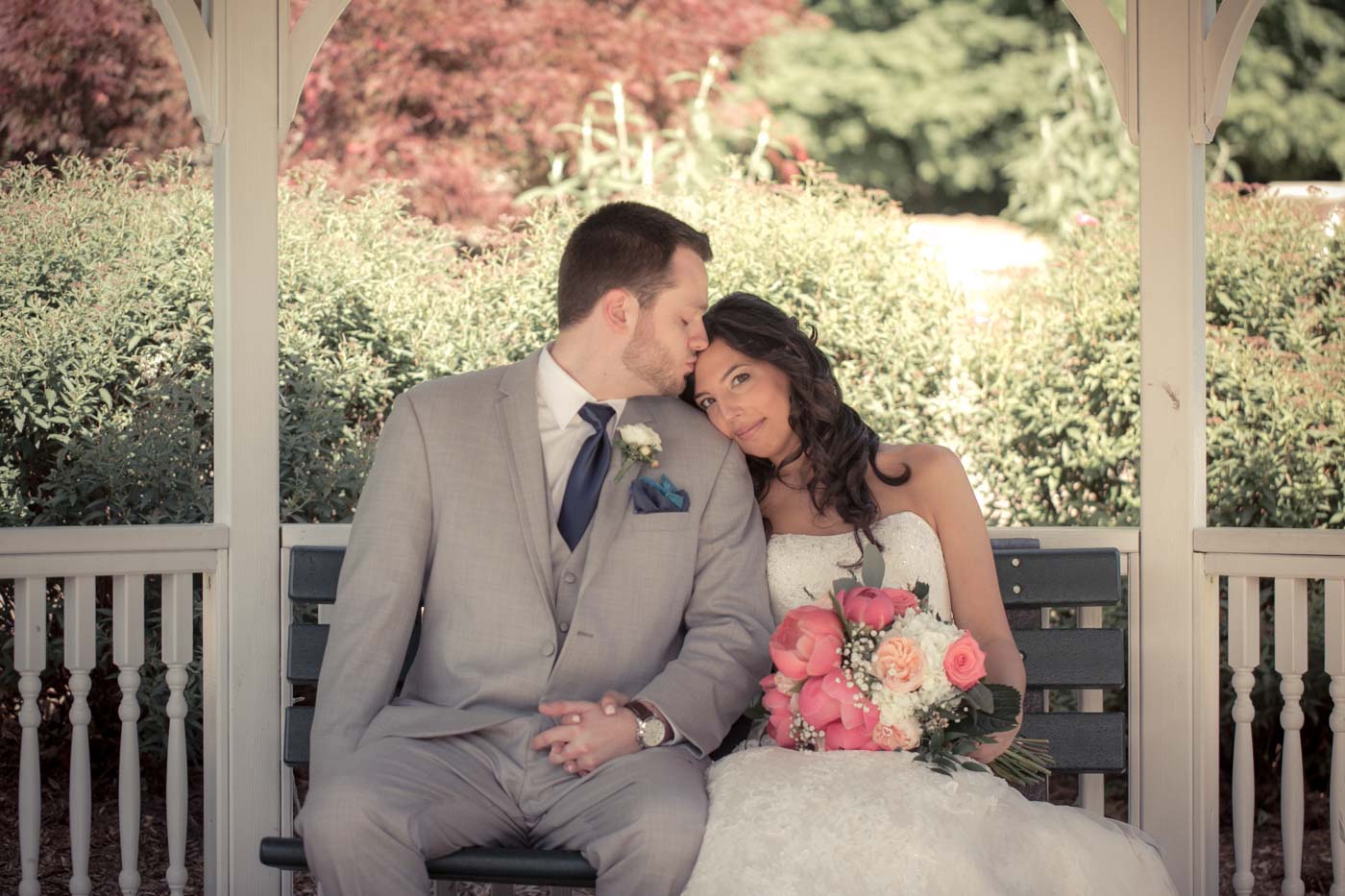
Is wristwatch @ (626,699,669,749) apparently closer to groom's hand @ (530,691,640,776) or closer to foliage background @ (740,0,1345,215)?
groom's hand @ (530,691,640,776)

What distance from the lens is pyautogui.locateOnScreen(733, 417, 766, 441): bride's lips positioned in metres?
3.78

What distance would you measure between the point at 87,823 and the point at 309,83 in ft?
17.5

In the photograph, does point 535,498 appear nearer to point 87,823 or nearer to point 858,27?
point 87,823

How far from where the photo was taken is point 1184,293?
4.08 m

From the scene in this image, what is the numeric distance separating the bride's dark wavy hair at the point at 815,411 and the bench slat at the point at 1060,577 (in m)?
0.40

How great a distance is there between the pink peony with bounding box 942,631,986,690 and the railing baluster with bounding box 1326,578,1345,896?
1377 mm

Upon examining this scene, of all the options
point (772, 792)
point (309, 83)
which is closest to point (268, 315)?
point (772, 792)

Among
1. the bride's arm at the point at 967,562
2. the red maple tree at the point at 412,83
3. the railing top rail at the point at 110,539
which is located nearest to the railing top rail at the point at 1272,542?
the bride's arm at the point at 967,562

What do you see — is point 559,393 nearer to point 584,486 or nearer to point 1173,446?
point 584,486

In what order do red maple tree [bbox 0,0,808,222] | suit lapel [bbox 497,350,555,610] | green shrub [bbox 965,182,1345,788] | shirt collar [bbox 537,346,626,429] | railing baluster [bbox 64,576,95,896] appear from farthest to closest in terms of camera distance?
red maple tree [bbox 0,0,808,222]
green shrub [bbox 965,182,1345,788]
railing baluster [bbox 64,576,95,896]
shirt collar [bbox 537,346,626,429]
suit lapel [bbox 497,350,555,610]

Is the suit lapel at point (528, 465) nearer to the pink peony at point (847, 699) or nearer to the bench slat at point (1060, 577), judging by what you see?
the pink peony at point (847, 699)

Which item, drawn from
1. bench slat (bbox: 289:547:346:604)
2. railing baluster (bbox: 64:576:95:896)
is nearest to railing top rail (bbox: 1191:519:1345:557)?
bench slat (bbox: 289:547:346:604)

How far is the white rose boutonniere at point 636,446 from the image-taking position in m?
3.49

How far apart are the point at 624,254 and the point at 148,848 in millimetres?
3199
